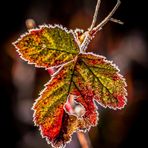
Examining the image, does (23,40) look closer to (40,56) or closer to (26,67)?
(40,56)

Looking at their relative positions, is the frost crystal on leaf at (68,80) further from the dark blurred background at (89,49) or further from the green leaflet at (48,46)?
the dark blurred background at (89,49)

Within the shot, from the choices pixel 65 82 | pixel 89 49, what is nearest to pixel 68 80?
pixel 65 82

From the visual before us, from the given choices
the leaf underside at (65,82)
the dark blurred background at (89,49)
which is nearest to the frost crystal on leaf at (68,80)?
the leaf underside at (65,82)

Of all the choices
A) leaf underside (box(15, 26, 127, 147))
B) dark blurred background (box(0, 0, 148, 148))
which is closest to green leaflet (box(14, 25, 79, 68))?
leaf underside (box(15, 26, 127, 147))

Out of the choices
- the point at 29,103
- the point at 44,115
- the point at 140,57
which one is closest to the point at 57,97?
the point at 44,115

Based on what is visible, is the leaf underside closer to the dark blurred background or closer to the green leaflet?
the green leaflet

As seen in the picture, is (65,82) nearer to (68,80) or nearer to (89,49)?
(68,80)
